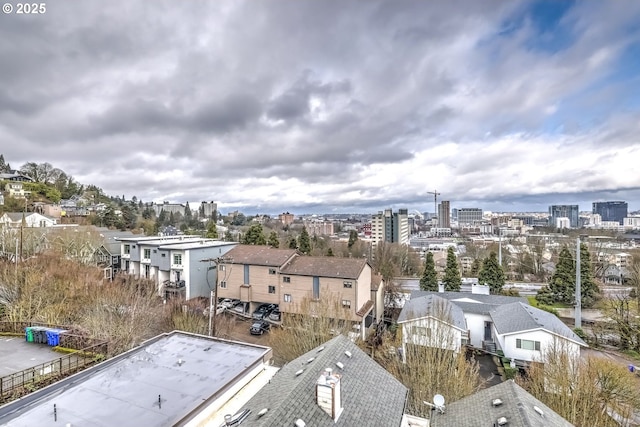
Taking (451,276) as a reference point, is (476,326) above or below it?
below

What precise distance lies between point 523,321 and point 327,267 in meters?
15.7

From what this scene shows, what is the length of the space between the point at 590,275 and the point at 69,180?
12203cm

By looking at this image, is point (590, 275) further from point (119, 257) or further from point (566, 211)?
point (566, 211)

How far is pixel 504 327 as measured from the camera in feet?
76.4

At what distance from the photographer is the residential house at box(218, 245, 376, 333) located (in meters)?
28.0

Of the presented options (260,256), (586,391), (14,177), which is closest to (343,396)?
(586,391)

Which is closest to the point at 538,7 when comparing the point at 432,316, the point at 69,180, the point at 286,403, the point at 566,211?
the point at 432,316

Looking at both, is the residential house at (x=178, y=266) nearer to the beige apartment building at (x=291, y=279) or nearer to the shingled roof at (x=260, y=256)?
the shingled roof at (x=260, y=256)

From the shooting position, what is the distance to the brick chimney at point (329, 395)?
7984 mm

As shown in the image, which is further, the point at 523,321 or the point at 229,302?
the point at 229,302

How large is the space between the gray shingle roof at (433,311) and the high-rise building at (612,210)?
7470 inches

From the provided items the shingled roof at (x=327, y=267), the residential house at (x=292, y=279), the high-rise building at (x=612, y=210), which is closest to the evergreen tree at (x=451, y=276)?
the residential house at (x=292, y=279)

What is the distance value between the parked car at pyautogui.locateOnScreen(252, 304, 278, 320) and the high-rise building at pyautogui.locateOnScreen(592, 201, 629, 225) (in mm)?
195861

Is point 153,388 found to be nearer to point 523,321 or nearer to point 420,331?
point 420,331
